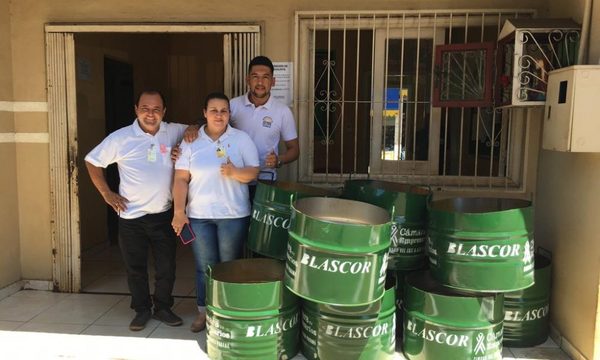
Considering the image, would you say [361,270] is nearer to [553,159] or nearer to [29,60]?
[553,159]

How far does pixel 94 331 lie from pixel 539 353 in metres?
2.65

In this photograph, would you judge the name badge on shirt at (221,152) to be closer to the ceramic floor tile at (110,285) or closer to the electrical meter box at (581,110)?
the ceramic floor tile at (110,285)

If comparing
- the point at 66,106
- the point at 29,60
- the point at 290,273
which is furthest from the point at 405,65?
the point at 29,60

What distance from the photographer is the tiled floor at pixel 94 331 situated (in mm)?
2791

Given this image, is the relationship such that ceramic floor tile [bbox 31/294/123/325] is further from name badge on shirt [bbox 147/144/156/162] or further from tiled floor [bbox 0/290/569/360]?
name badge on shirt [bbox 147/144/156/162]

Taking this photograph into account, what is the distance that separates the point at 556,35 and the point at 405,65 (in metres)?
1.00

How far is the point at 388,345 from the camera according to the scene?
2.60 meters

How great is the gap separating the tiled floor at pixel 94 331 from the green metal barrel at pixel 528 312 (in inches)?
2.4

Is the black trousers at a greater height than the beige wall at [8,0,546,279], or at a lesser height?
lesser

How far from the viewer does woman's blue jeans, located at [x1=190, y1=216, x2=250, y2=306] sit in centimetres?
285

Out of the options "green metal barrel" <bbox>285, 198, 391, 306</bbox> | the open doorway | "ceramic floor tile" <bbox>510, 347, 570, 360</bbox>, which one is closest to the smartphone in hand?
"green metal barrel" <bbox>285, 198, 391, 306</bbox>

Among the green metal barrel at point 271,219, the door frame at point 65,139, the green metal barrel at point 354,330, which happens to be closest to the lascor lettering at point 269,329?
the green metal barrel at point 354,330

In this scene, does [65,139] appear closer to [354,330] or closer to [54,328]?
[54,328]

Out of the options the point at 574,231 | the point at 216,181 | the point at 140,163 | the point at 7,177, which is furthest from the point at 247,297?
the point at 7,177
